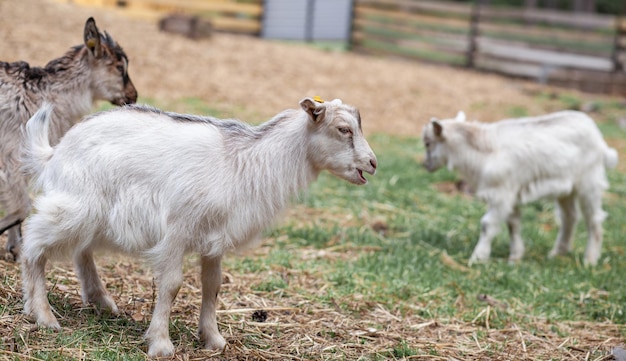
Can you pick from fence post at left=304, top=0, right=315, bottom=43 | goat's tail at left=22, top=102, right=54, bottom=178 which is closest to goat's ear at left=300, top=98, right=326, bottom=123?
goat's tail at left=22, top=102, right=54, bottom=178

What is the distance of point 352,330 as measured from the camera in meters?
5.08

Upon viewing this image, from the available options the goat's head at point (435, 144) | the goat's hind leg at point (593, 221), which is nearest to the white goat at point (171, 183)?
the goat's head at point (435, 144)

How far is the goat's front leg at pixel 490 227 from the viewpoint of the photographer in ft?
24.8

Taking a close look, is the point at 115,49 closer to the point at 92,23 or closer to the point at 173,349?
the point at 92,23

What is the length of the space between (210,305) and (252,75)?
36.9 feet

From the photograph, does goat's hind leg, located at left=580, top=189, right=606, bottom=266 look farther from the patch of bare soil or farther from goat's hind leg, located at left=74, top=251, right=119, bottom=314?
goat's hind leg, located at left=74, top=251, right=119, bottom=314

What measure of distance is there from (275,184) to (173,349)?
40.7 inches

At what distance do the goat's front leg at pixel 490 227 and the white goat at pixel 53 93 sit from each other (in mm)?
3567

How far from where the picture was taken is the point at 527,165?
308 inches

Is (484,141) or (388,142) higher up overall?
(484,141)

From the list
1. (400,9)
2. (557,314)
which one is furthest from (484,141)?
(400,9)

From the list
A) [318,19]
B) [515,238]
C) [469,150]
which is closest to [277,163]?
[469,150]

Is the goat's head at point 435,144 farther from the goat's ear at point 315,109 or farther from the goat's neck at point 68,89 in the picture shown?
the goat's ear at point 315,109

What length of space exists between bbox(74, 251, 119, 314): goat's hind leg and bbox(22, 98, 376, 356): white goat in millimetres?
222
